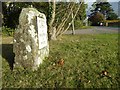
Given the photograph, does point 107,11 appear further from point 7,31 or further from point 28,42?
point 28,42

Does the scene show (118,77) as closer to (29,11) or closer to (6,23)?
(29,11)

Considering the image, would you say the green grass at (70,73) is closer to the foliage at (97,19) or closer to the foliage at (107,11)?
the foliage at (97,19)

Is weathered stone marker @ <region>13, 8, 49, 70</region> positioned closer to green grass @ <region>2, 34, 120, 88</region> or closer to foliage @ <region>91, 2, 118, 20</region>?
green grass @ <region>2, 34, 120, 88</region>

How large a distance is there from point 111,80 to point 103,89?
1.83 feet

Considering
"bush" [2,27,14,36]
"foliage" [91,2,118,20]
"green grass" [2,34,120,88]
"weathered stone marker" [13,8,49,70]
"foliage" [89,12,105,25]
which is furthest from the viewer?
"foliage" [91,2,118,20]

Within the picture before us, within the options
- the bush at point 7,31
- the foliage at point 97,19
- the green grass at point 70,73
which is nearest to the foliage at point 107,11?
the foliage at point 97,19

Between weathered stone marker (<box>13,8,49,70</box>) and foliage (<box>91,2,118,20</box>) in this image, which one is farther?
foliage (<box>91,2,118,20</box>)

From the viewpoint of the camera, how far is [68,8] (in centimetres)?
1656

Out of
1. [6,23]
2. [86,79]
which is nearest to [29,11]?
[86,79]

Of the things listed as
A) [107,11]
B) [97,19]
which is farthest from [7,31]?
[107,11]

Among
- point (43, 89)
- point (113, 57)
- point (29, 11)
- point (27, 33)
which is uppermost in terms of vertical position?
point (29, 11)

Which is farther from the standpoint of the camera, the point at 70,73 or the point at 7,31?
the point at 7,31

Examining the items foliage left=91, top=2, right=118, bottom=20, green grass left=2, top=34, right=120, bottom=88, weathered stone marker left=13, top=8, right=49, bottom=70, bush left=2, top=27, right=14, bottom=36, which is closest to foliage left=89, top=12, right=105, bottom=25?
foliage left=91, top=2, right=118, bottom=20

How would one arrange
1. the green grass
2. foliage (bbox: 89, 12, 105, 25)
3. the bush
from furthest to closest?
foliage (bbox: 89, 12, 105, 25)
the bush
the green grass
